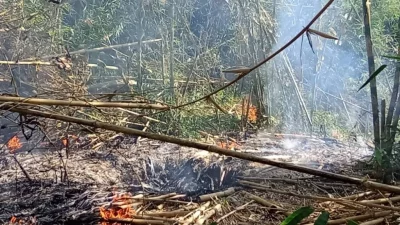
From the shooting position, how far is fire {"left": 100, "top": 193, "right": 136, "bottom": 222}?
8.55 ft

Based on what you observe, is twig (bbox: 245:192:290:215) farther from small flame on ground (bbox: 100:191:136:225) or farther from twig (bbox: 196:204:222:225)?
small flame on ground (bbox: 100:191:136:225)

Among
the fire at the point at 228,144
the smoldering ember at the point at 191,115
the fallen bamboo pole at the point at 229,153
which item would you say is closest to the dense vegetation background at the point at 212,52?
the smoldering ember at the point at 191,115

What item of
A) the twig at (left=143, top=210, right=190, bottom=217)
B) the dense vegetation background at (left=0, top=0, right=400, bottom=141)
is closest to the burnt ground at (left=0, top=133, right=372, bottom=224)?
the twig at (left=143, top=210, right=190, bottom=217)

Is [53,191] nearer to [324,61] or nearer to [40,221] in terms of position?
[40,221]

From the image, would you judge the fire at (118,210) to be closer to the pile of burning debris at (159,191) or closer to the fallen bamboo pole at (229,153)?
the pile of burning debris at (159,191)

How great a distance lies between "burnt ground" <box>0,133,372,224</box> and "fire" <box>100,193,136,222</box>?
5 centimetres

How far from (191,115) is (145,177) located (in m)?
1.48

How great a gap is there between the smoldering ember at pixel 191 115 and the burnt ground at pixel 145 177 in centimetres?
1

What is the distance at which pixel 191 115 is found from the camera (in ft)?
15.6

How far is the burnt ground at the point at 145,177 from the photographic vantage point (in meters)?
2.71

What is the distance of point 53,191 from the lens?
9.91ft

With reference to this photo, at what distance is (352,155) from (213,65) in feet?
7.34

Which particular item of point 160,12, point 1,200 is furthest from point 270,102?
point 1,200

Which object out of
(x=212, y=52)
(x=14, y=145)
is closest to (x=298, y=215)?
(x=14, y=145)
